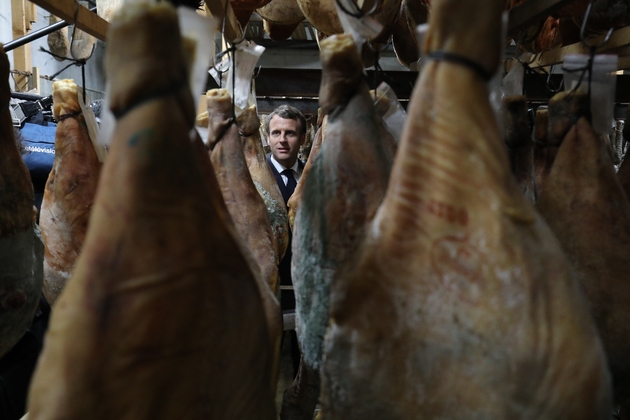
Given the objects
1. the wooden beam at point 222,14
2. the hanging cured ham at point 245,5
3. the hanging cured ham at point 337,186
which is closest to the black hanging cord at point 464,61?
the hanging cured ham at point 337,186

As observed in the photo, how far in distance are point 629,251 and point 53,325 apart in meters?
1.01

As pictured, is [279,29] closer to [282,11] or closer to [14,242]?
[282,11]

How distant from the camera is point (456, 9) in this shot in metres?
0.70

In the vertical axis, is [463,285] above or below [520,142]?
below

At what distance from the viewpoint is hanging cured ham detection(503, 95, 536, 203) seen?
1463 mm

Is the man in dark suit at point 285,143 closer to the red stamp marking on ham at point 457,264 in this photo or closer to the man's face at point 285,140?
the man's face at point 285,140

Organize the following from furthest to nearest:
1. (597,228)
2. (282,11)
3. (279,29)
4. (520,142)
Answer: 1. (279,29)
2. (282,11)
3. (520,142)
4. (597,228)

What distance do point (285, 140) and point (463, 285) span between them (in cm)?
264

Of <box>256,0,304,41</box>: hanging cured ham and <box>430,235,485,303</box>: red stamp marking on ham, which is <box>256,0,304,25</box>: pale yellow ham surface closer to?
<box>256,0,304,41</box>: hanging cured ham

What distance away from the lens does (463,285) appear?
69 cm

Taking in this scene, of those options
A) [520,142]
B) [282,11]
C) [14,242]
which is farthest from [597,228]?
[282,11]

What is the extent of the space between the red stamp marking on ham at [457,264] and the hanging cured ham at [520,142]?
2.86 feet

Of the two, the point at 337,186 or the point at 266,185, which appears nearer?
the point at 337,186

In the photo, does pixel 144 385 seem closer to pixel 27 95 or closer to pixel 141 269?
pixel 141 269
